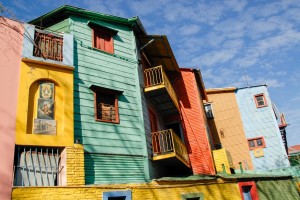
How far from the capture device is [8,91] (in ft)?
29.1

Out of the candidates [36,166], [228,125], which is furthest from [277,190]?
[36,166]

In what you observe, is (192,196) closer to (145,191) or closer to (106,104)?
(145,191)

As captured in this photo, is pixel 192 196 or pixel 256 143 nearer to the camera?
pixel 192 196

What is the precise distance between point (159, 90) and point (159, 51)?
3285 millimetres

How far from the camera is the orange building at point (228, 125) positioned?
24456 millimetres

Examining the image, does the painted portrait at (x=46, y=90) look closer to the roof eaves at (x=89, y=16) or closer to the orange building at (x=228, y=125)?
the roof eaves at (x=89, y=16)

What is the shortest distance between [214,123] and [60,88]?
18352mm

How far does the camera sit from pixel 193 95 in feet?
60.3

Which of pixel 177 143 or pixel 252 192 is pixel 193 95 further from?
pixel 252 192

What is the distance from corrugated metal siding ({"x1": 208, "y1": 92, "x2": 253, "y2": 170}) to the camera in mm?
24422

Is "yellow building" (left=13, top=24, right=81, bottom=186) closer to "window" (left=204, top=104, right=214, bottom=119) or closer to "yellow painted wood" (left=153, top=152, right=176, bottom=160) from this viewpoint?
"yellow painted wood" (left=153, top=152, right=176, bottom=160)

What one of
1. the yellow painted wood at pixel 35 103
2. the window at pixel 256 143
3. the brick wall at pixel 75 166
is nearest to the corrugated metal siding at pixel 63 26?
the yellow painted wood at pixel 35 103

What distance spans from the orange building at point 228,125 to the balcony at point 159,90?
33.0 feet

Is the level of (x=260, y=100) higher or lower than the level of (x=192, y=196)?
higher
